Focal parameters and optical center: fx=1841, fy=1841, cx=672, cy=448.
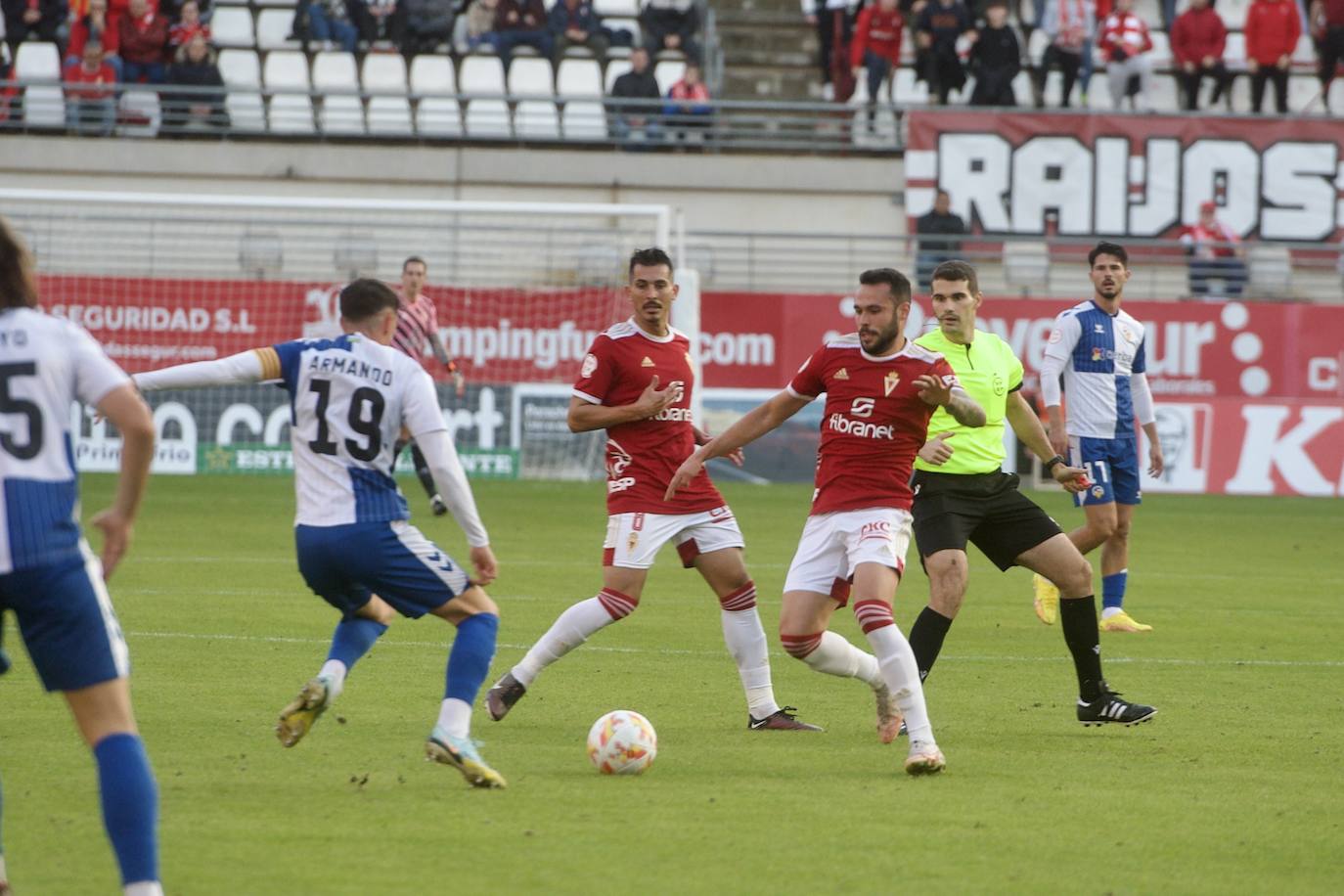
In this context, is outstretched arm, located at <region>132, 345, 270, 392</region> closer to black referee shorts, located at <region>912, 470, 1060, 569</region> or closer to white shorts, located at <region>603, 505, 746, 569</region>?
white shorts, located at <region>603, 505, 746, 569</region>

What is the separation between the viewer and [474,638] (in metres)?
6.76

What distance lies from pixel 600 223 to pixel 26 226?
7860mm

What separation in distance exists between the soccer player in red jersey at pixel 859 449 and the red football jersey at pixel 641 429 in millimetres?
501

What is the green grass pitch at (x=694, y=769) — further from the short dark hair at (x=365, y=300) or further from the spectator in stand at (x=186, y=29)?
the spectator in stand at (x=186, y=29)

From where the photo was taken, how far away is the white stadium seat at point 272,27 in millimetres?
28688

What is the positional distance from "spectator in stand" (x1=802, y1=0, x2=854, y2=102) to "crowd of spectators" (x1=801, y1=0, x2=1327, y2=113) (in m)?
0.04

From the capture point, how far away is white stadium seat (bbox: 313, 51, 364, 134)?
27.5m

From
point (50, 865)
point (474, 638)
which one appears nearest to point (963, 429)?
point (474, 638)

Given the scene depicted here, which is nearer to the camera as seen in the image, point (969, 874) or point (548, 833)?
point (969, 874)

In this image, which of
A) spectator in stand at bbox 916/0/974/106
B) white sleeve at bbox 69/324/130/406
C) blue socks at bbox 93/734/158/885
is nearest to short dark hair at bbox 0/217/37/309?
white sleeve at bbox 69/324/130/406

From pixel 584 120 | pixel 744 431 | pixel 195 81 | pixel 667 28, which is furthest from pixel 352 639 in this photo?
pixel 667 28

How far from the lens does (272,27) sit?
94.4 feet

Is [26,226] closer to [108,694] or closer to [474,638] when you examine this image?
[474,638]

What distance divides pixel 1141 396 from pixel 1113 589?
50.7 inches
